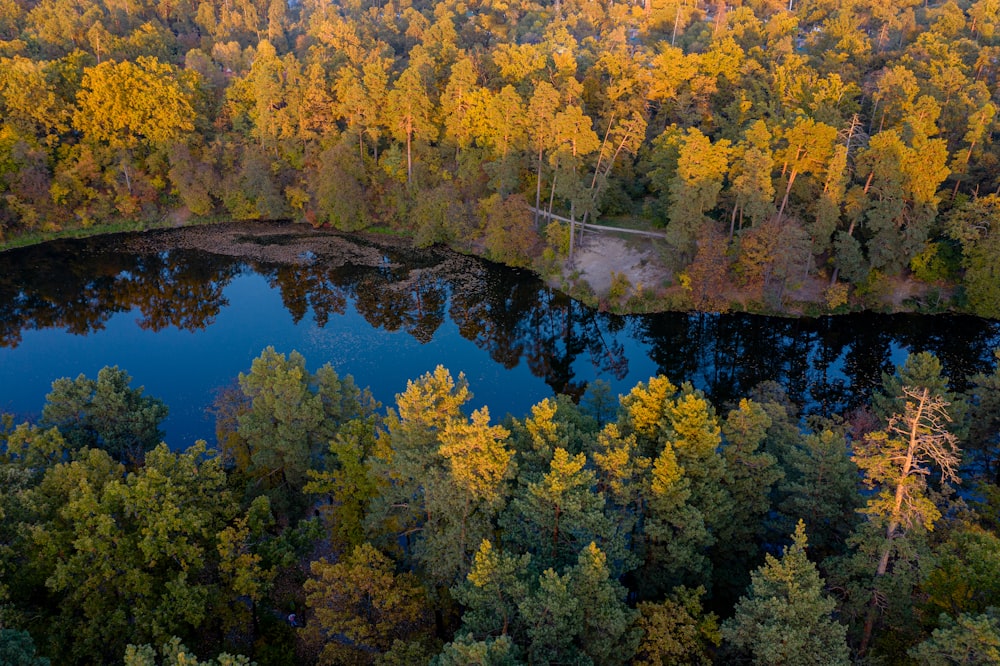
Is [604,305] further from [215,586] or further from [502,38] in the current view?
[502,38]

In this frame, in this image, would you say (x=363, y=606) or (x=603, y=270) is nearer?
(x=363, y=606)

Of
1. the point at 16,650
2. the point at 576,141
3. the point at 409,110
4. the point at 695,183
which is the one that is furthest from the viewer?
the point at 409,110

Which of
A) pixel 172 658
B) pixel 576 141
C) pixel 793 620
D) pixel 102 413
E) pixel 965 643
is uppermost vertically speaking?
pixel 576 141

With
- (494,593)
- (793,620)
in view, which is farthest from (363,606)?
(793,620)

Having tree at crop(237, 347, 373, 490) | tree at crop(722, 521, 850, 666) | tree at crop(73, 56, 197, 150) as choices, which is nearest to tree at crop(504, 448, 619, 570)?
tree at crop(722, 521, 850, 666)

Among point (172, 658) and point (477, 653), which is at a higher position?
point (477, 653)

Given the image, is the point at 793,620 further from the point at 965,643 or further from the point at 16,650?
the point at 16,650

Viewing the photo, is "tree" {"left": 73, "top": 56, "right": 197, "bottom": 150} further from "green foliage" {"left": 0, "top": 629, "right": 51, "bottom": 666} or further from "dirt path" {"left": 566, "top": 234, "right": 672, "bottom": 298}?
"green foliage" {"left": 0, "top": 629, "right": 51, "bottom": 666}
